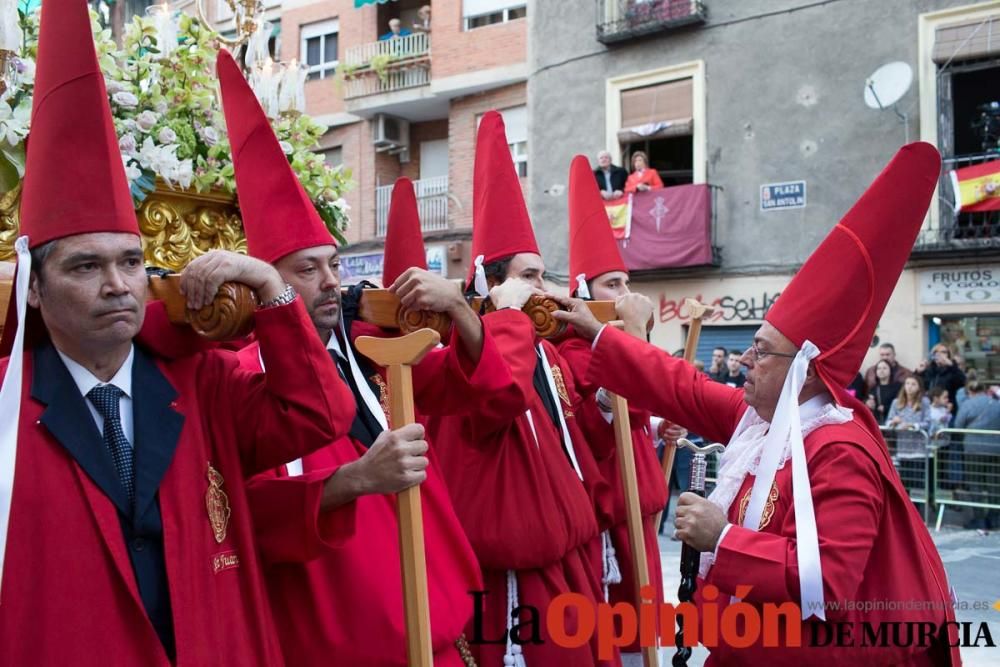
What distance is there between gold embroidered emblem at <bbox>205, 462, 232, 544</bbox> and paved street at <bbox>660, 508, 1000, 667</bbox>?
374cm

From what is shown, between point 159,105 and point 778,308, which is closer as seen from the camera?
point 778,308

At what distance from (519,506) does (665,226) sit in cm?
1230

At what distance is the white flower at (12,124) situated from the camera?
2.83 metres

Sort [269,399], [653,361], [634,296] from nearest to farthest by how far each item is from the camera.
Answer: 1. [269,399]
2. [653,361]
3. [634,296]

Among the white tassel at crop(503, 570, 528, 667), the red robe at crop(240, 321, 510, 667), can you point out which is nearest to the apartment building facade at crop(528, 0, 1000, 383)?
the white tassel at crop(503, 570, 528, 667)

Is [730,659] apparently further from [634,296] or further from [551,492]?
[634,296]

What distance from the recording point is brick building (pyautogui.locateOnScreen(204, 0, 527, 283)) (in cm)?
1792

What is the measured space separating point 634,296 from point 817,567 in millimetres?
1463

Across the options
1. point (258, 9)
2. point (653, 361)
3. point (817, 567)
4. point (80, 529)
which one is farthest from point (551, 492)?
point (258, 9)

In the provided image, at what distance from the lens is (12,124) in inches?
112

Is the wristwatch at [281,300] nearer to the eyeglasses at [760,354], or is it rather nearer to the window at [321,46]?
the eyeglasses at [760,354]

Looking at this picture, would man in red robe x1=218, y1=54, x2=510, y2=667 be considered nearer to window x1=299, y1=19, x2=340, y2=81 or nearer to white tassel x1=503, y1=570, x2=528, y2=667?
white tassel x1=503, y1=570, x2=528, y2=667

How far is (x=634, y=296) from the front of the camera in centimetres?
351

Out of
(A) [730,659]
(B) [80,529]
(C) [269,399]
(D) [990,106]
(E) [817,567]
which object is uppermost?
(D) [990,106]
